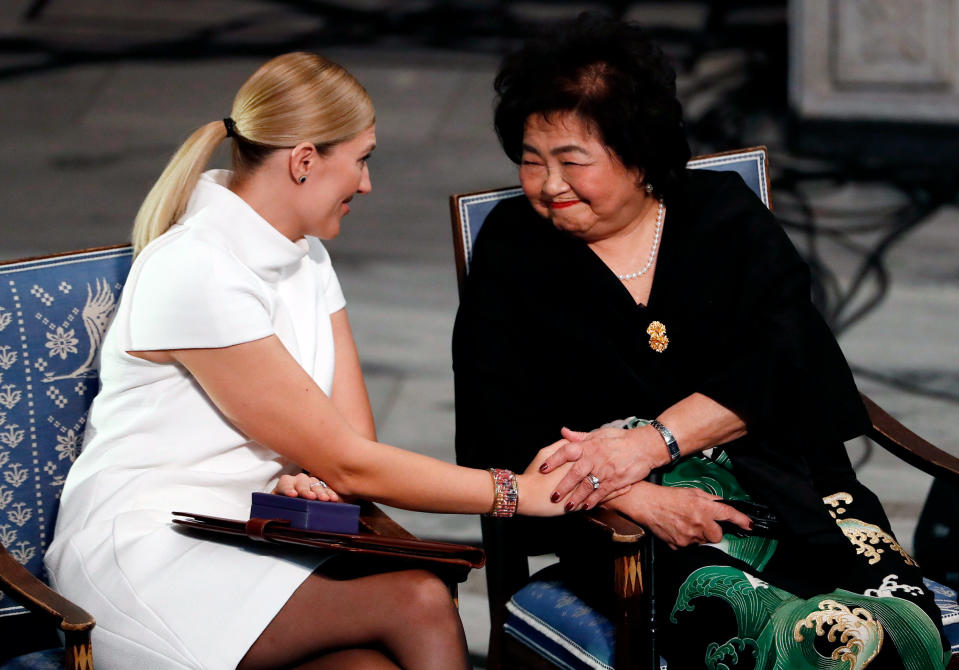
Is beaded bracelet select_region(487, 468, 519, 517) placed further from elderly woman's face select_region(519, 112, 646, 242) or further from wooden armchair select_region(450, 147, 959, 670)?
elderly woman's face select_region(519, 112, 646, 242)

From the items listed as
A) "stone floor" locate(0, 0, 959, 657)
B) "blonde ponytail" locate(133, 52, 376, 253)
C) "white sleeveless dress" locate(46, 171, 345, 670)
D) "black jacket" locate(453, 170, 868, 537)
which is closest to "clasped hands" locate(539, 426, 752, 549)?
"black jacket" locate(453, 170, 868, 537)

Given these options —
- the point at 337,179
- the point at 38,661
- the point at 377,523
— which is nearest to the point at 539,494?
the point at 377,523

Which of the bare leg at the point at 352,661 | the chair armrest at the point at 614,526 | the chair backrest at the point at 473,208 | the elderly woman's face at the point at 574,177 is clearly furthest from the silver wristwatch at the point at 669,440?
the bare leg at the point at 352,661

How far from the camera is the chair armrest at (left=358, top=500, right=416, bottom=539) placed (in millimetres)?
2281

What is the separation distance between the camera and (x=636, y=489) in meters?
2.38

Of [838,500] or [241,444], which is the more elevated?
[241,444]

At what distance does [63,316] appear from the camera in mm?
2463

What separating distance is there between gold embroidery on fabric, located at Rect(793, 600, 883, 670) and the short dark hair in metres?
0.89

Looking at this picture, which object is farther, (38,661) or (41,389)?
(41,389)

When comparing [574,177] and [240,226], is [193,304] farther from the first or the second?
[574,177]

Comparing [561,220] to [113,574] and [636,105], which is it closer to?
[636,105]

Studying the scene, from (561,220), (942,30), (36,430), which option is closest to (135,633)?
(36,430)

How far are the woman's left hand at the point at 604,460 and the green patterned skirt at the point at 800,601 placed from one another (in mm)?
123

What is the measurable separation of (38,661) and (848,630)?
1.34 m
